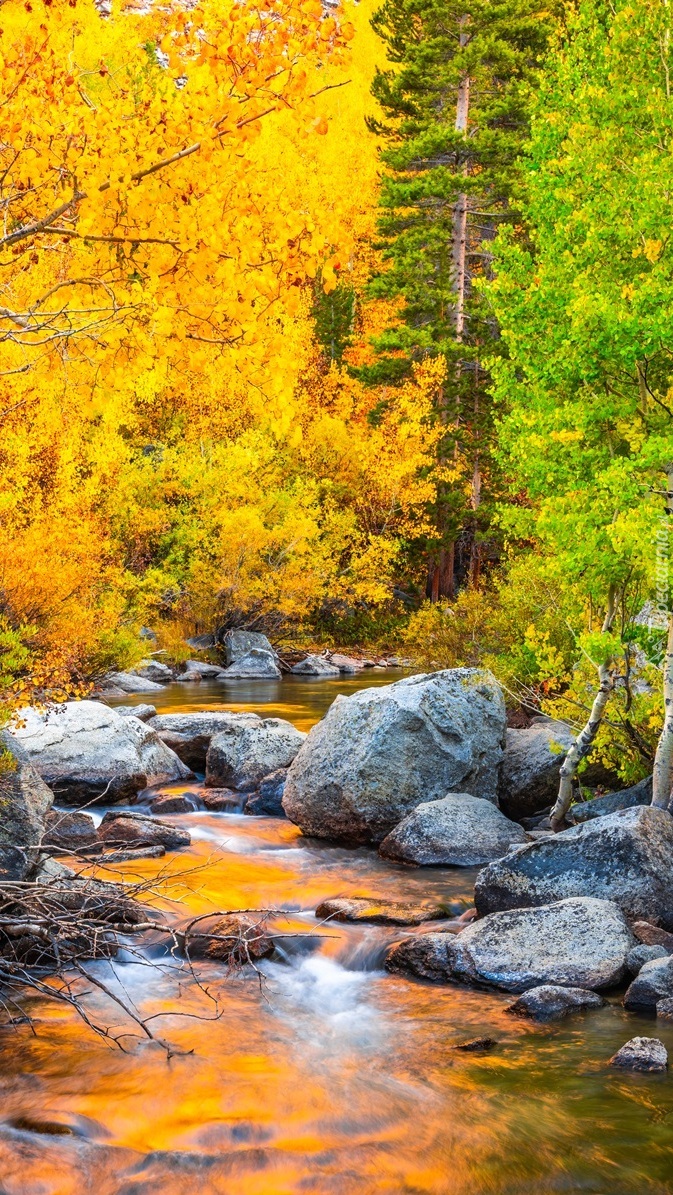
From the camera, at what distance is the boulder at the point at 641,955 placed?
7.15 metres

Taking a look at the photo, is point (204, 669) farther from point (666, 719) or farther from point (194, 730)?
point (666, 719)

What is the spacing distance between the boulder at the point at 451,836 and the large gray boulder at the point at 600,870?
157cm

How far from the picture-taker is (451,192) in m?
27.3

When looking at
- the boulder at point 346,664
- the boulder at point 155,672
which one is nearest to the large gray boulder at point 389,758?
the boulder at point 155,672

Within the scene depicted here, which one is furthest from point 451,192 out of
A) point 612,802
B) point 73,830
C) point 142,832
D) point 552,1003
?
point 552,1003

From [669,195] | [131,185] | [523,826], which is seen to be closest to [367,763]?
[523,826]

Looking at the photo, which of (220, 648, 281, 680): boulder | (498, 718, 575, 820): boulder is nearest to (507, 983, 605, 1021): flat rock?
(498, 718, 575, 820): boulder

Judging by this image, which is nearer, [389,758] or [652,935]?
[652,935]

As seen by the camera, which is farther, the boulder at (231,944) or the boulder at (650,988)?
the boulder at (231,944)

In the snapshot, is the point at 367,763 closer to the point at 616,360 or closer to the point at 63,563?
the point at 616,360

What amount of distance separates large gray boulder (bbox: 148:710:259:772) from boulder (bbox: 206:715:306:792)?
1.07 ft

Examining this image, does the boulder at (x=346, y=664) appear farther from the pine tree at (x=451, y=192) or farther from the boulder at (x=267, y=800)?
the boulder at (x=267, y=800)

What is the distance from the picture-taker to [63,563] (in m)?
17.0

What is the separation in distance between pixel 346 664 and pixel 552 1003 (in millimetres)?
20426
